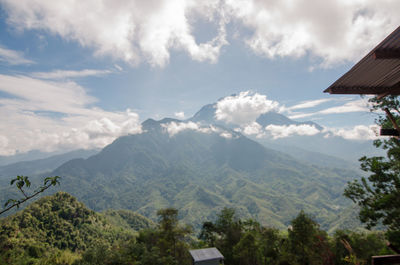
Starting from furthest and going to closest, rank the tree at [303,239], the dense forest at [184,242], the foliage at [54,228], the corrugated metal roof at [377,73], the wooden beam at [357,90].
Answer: the foliage at [54,228] < the dense forest at [184,242] < the tree at [303,239] < the wooden beam at [357,90] < the corrugated metal roof at [377,73]

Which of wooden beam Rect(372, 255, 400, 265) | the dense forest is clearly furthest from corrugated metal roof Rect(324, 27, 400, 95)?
the dense forest

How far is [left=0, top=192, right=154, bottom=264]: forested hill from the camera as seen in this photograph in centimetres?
5867

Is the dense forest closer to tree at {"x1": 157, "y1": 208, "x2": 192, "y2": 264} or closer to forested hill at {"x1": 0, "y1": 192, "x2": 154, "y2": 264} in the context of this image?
tree at {"x1": 157, "y1": 208, "x2": 192, "y2": 264}

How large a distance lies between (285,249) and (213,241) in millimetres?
15324

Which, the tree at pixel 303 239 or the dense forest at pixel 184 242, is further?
the dense forest at pixel 184 242

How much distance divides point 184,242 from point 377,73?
1154 inches

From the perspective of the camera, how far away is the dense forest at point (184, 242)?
23406 mm

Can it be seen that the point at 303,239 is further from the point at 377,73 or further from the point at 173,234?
the point at 377,73

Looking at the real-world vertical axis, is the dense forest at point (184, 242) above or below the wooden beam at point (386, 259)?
below

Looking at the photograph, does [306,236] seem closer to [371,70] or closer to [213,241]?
[213,241]

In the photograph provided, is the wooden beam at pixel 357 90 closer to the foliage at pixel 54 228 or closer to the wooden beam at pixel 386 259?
the wooden beam at pixel 386 259

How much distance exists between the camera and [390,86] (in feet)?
18.0

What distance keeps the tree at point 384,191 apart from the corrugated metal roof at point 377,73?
349 inches

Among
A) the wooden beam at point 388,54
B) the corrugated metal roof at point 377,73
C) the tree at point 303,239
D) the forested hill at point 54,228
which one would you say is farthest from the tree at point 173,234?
the forested hill at point 54,228
